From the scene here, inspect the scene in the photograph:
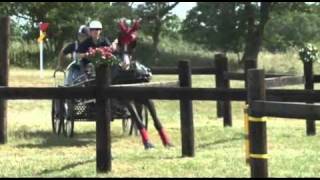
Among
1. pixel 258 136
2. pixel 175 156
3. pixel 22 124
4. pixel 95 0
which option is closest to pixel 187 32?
pixel 95 0

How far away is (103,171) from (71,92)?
3.44ft

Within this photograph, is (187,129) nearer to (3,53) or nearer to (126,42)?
(126,42)

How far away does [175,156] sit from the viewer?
955 cm

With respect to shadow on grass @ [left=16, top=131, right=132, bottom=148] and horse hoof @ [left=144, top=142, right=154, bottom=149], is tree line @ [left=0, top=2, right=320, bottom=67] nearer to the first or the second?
shadow on grass @ [left=16, top=131, right=132, bottom=148]

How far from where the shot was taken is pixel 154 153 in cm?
977

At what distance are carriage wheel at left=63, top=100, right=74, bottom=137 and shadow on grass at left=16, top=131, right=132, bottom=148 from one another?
113 mm

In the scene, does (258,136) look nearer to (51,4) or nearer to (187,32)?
(51,4)

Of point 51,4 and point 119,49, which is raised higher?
point 51,4

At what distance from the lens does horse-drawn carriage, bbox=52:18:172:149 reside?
428 inches

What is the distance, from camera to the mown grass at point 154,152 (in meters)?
8.27

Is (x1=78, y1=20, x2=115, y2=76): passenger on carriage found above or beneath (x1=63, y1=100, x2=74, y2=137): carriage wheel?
above

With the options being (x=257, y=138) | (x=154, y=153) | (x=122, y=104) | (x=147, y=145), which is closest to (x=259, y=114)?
(x=257, y=138)

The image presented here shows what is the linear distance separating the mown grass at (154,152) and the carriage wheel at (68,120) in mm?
186

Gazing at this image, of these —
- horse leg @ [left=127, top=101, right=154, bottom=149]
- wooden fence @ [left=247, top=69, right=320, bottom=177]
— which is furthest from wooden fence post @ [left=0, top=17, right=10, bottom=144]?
wooden fence @ [left=247, top=69, right=320, bottom=177]
